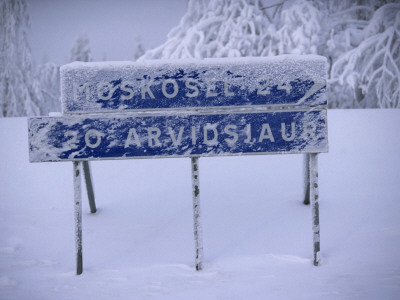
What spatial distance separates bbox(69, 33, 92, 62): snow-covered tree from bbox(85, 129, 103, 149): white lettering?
34430 mm

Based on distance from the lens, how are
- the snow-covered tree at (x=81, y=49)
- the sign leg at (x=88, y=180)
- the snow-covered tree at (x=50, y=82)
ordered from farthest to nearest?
the snow-covered tree at (x=81, y=49) → the snow-covered tree at (x=50, y=82) → the sign leg at (x=88, y=180)

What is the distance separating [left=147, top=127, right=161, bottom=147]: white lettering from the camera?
2955 millimetres

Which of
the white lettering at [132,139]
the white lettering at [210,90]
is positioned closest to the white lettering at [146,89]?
the white lettering at [132,139]


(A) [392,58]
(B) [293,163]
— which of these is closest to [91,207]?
(B) [293,163]

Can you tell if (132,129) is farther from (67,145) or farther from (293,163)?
(293,163)

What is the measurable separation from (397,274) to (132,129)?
Result: 219 cm

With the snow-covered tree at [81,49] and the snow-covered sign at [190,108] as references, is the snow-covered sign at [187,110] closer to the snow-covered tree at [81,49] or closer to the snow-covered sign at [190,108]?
the snow-covered sign at [190,108]

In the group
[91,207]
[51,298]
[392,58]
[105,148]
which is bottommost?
[51,298]

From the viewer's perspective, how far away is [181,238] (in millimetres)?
Result: 3527

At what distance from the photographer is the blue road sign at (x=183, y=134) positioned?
2949 millimetres

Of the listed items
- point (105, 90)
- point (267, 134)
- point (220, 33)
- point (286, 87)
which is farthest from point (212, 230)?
point (220, 33)

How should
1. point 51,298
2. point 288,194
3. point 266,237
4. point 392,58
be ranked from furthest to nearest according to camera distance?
point 392,58
point 288,194
point 266,237
point 51,298

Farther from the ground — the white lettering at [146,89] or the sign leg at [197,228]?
the white lettering at [146,89]

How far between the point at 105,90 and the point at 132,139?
420mm
